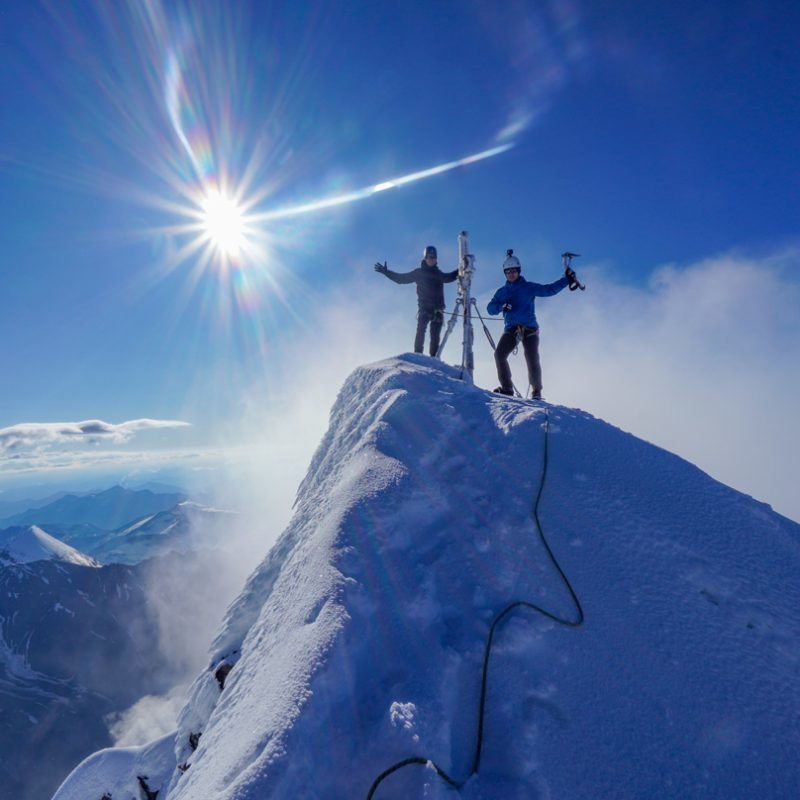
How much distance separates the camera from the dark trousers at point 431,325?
45.3ft

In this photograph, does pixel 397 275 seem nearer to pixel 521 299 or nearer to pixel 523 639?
pixel 521 299

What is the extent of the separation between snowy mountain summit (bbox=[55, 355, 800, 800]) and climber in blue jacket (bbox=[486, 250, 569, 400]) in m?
4.47

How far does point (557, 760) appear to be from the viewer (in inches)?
107

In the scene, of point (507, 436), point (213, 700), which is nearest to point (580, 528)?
point (507, 436)

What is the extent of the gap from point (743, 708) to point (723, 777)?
0.49m

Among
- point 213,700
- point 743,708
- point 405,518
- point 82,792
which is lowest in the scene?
point 82,792

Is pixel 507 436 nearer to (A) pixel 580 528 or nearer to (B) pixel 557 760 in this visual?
(A) pixel 580 528

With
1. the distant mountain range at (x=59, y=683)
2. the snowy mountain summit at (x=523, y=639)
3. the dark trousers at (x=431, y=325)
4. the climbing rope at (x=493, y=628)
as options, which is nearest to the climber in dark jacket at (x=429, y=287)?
the dark trousers at (x=431, y=325)

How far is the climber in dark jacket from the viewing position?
13.6 m

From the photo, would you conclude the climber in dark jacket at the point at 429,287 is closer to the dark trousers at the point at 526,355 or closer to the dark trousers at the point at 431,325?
the dark trousers at the point at 431,325

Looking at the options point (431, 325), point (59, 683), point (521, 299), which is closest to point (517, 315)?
point (521, 299)

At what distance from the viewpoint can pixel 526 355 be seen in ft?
33.3

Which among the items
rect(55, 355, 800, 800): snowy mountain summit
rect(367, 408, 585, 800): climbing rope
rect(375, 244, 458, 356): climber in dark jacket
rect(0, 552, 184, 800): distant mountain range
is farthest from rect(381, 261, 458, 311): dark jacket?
rect(0, 552, 184, 800): distant mountain range

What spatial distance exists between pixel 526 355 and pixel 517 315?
996 millimetres
